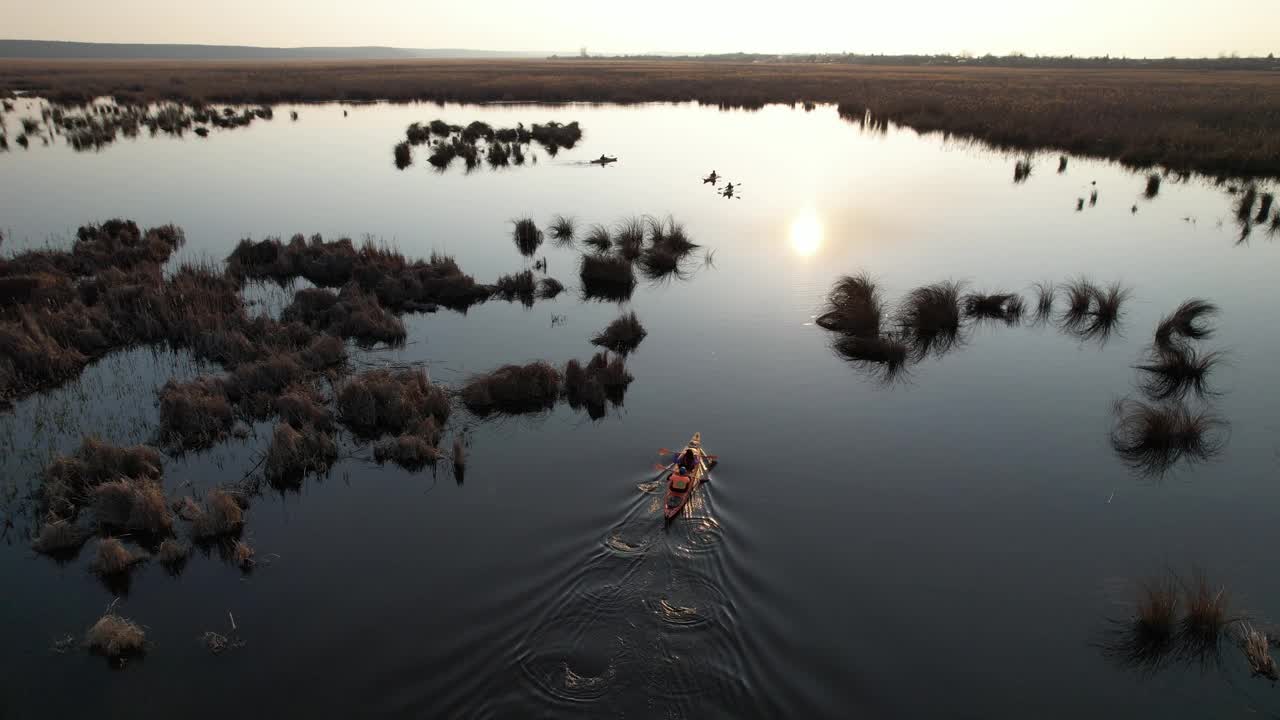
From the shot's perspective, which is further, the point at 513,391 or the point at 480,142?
the point at 480,142

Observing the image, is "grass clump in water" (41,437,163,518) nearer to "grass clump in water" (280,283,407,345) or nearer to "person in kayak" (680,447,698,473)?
"grass clump in water" (280,283,407,345)

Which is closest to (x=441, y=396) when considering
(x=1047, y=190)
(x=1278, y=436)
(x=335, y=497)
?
(x=335, y=497)

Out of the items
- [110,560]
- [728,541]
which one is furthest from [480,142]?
[728,541]

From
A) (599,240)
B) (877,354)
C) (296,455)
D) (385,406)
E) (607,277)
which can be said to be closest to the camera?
(296,455)

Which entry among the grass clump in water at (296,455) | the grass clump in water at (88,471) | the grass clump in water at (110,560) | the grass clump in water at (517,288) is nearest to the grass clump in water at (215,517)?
the grass clump in water at (110,560)

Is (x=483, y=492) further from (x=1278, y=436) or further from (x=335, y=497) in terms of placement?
(x=1278, y=436)

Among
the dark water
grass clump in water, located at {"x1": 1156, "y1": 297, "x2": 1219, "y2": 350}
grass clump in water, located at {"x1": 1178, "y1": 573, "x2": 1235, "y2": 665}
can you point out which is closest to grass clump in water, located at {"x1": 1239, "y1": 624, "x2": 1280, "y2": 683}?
→ grass clump in water, located at {"x1": 1178, "y1": 573, "x2": 1235, "y2": 665}

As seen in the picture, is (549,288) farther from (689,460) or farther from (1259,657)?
(1259,657)
